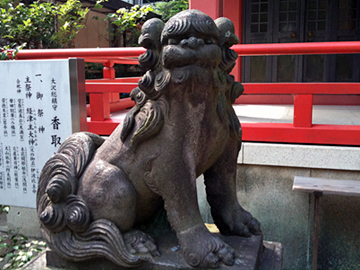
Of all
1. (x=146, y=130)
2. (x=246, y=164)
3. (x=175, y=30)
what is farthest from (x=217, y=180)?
(x=246, y=164)

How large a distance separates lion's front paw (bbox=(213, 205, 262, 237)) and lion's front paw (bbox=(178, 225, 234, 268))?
0.92ft

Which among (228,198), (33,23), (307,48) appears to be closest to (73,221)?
(228,198)

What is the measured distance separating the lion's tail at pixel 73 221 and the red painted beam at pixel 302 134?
6.08ft

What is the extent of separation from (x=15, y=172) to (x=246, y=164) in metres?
1.98

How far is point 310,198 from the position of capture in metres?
3.25

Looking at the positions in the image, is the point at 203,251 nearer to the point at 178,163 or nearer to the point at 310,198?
the point at 178,163

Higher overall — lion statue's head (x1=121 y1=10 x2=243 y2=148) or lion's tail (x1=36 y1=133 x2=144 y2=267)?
lion statue's head (x1=121 y1=10 x2=243 y2=148)

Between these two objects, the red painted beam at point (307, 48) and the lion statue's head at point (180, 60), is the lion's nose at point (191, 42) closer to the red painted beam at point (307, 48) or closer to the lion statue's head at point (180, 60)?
the lion statue's head at point (180, 60)

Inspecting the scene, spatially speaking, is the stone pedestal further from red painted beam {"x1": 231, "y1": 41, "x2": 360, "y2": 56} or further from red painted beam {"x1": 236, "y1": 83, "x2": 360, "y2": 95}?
red painted beam {"x1": 231, "y1": 41, "x2": 360, "y2": 56}

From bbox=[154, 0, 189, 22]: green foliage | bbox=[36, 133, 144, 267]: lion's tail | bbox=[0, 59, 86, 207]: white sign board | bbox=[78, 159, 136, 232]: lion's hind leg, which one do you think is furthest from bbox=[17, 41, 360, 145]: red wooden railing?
bbox=[154, 0, 189, 22]: green foliage

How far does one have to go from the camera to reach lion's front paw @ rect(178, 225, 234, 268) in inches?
67.1

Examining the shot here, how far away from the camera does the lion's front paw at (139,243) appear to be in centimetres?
183

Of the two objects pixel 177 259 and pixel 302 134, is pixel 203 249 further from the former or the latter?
pixel 302 134

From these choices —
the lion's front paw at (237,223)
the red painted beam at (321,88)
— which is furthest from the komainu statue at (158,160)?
the red painted beam at (321,88)
